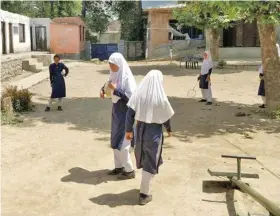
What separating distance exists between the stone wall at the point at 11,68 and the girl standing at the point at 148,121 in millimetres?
12715

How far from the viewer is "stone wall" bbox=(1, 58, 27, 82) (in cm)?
1620

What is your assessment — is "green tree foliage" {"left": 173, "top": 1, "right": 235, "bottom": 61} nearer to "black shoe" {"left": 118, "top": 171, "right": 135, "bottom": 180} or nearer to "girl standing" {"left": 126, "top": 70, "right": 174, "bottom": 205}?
"girl standing" {"left": 126, "top": 70, "right": 174, "bottom": 205}

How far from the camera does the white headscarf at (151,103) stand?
14.7 feet

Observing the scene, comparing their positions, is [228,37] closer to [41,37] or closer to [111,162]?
[41,37]

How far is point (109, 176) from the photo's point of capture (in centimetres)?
554

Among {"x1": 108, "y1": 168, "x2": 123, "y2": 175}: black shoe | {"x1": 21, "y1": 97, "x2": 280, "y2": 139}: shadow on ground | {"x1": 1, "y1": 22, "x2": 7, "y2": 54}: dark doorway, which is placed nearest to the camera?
{"x1": 108, "y1": 168, "x2": 123, "y2": 175}: black shoe

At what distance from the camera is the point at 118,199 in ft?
15.7

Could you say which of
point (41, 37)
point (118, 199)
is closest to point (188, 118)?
point (118, 199)

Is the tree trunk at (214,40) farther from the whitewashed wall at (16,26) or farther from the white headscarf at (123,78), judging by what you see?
the white headscarf at (123,78)

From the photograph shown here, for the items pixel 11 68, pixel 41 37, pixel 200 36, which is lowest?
pixel 11 68

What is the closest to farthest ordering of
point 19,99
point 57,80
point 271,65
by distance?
point 271,65 → point 19,99 → point 57,80

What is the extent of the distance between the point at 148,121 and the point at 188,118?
195 inches

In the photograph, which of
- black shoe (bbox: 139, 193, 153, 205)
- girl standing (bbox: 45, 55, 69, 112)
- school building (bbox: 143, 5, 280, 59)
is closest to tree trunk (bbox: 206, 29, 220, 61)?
school building (bbox: 143, 5, 280, 59)

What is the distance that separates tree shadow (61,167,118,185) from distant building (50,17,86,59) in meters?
22.6
